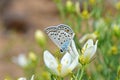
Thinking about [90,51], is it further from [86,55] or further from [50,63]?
[50,63]

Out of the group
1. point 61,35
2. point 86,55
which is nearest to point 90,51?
point 86,55

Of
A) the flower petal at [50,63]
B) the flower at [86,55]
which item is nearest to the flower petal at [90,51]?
the flower at [86,55]

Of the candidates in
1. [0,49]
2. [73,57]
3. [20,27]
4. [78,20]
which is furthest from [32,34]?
[73,57]

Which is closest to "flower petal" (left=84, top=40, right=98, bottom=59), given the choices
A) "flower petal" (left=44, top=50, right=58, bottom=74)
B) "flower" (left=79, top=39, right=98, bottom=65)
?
"flower" (left=79, top=39, right=98, bottom=65)

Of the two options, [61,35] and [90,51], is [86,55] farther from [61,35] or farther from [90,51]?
[61,35]

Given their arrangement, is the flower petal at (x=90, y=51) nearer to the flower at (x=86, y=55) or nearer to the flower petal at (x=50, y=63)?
the flower at (x=86, y=55)

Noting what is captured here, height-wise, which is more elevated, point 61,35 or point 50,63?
point 61,35

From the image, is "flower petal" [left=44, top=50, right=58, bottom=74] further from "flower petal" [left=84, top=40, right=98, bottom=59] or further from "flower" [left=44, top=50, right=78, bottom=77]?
"flower petal" [left=84, top=40, right=98, bottom=59]
